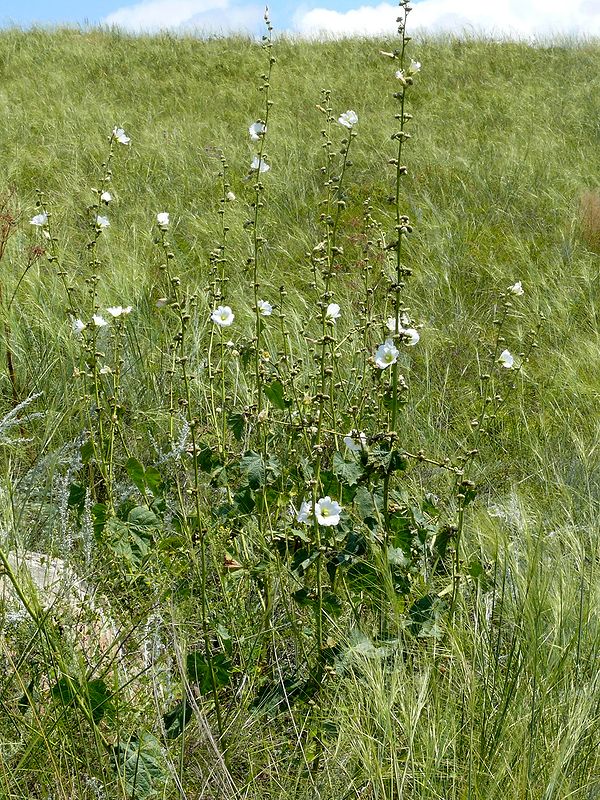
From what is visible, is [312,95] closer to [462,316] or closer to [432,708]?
[462,316]

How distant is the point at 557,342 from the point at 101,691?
9.35 ft

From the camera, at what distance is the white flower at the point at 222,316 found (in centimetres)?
221

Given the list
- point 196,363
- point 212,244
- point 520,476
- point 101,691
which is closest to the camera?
point 101,691

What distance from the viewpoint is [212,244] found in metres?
4.80

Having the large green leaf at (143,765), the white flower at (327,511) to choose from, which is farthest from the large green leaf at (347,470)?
the large green leaf at (143,765)

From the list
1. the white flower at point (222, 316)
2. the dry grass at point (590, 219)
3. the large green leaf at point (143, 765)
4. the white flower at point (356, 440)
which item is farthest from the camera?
the dry grass at point (590, 219)

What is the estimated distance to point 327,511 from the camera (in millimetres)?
1800

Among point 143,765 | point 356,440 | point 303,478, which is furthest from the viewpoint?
point 303,478

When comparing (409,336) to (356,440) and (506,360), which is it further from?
(506,360)

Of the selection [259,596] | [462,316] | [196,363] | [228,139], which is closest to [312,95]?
[228,139]

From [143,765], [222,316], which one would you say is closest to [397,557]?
[143,765]

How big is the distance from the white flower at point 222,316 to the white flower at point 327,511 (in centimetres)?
65

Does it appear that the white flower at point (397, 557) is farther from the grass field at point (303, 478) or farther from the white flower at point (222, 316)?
the white flower at point (222, 316)

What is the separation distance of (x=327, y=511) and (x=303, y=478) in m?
0.41
